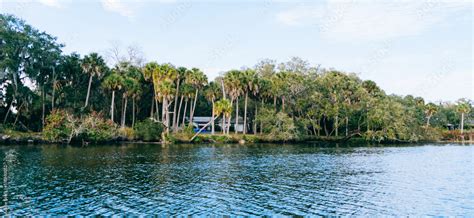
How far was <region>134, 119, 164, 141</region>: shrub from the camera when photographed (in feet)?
214

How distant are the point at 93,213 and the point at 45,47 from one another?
53.4 meters

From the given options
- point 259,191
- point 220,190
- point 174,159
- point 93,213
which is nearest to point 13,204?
point 93,213

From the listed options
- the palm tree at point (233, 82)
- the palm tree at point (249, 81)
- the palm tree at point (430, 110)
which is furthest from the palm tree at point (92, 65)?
the palm tree at point (430, 110)

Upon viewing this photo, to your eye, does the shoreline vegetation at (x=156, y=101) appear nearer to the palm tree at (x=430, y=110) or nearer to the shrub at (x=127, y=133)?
the shrub at (x=127, y=133)

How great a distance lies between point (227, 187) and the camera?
25438mm

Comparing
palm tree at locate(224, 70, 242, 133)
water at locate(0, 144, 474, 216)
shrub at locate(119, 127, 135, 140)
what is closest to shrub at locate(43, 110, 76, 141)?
shrub at locate(119, 127, 135, 140)

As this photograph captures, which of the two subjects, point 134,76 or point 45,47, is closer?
point 45,47

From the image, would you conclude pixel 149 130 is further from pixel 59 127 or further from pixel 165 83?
pixel 59 127

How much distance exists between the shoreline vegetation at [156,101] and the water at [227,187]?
82.3 ft

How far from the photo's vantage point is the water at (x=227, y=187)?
1938 centimetres

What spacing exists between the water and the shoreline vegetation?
82.3 feet

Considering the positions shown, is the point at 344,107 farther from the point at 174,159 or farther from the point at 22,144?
the point at 22,144

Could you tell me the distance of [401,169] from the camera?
36094mm

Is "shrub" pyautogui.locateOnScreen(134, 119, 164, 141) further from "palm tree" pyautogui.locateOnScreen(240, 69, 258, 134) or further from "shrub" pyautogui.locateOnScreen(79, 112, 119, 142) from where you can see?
"palm tree" pyautogui.locateOnScreen(240, 69, 258, 134)
